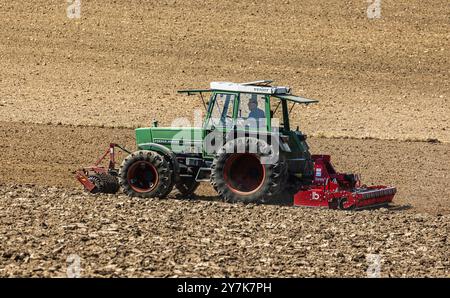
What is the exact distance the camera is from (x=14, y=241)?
13664 mm

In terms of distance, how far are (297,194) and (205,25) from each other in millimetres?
17923

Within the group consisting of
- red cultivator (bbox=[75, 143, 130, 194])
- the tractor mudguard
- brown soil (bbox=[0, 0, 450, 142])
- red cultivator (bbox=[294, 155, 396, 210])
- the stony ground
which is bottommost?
the stony ground

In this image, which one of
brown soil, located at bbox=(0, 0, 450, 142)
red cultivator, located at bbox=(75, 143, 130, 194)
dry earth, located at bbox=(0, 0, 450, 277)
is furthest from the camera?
brown soil, located at bbox=(0, 0, 450, 142)

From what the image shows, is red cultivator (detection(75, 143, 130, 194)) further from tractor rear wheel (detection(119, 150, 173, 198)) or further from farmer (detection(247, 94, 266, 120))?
farmer (detection(247, 94, 266, 120))

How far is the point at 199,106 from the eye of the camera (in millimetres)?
29500

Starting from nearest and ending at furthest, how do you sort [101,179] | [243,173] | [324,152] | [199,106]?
[243,173], [101,179], [324,152], [199,106]

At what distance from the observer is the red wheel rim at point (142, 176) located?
58.1 ft

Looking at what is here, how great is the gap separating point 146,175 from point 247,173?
1.69m

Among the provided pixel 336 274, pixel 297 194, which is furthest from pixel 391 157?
pixel 336 274

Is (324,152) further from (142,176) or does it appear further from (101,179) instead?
(101,179)

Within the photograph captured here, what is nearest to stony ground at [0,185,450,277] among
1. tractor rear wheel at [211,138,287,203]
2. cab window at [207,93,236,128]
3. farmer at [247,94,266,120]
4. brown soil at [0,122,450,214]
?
tractor rear wheel at [211,138,287,203]

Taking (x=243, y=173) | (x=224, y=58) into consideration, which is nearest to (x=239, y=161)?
(x=243, y=173)

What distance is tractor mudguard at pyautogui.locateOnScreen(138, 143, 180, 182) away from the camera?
17.7 metres

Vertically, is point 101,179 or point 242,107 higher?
point 242,107
